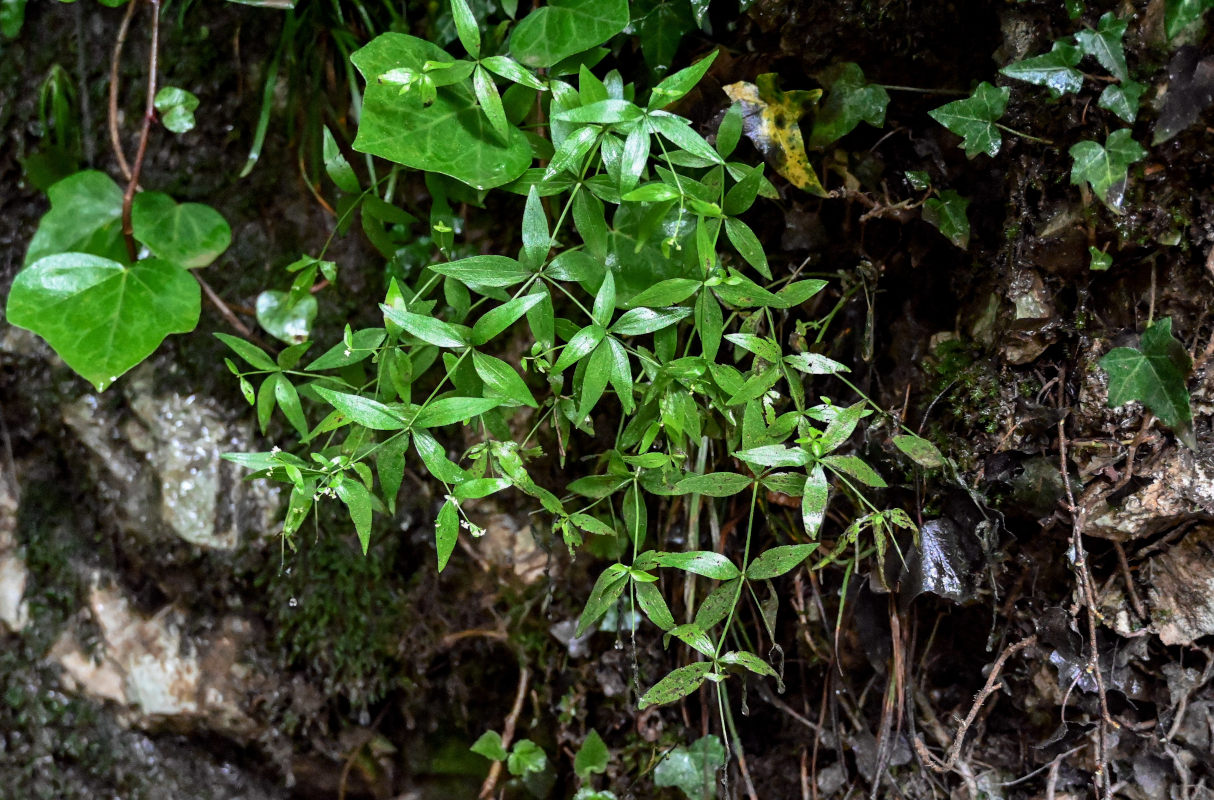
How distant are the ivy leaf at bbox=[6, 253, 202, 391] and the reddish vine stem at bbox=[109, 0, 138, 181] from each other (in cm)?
38

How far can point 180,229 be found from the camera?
5.16 feet

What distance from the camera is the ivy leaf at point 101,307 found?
4.40 ft

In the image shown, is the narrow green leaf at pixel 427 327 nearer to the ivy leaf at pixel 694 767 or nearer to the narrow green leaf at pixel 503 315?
the narrow green leaf at pixel 503 315

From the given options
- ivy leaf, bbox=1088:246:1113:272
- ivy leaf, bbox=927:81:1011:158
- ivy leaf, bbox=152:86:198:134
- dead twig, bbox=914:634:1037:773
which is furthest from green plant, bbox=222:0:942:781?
ivy leaf, bbox=152:86:198:134

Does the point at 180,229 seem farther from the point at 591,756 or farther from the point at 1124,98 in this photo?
the point at 1124,98

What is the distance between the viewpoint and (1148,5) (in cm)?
108

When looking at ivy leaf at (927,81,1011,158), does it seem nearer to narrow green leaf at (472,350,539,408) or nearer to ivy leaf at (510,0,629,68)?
ivy leaf at (510,0,629,68)

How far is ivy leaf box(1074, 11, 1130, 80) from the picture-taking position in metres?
1.07

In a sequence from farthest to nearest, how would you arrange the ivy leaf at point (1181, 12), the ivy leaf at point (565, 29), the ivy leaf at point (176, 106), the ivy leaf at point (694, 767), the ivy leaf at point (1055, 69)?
the ivy leaf at point (176, 106) → the ivy leaf at point (694, 767) → the ivy leaf at point (565, 29) → the ivy leaf at point (1055, 69) → the ivy leaf at point (1181, 12)

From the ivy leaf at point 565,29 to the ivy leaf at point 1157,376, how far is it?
3.00ft

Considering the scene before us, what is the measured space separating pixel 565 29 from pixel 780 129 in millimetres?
394

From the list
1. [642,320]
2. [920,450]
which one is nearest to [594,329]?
[642,320]

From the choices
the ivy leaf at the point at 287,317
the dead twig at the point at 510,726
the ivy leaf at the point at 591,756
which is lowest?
the dead twig at the point at 510,726

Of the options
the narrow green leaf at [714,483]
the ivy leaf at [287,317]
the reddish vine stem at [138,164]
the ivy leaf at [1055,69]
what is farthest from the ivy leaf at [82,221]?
the ivy leaf at [1055,69]
